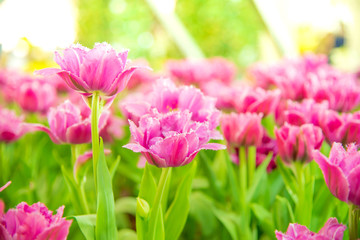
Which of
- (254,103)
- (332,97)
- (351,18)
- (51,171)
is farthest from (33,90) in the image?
(351,18)

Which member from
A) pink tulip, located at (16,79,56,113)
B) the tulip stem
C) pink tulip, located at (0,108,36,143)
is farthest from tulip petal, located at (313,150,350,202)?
pink tulip, located at (16,79,56,113)

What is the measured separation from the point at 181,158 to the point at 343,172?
14cm

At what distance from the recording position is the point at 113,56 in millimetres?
371

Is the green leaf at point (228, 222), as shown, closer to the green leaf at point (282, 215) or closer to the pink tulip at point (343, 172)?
the green leaf at point (282, 215)

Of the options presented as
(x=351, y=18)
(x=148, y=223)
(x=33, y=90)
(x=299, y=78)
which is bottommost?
(x=148, y=223)

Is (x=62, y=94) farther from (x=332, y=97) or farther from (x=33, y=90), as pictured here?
(x=332, y=97)

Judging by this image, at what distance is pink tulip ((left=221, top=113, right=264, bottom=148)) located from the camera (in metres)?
0.55

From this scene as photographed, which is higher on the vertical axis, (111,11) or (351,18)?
(111,11)

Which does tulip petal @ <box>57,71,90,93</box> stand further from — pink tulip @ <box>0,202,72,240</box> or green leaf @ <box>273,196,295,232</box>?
green leaf @ <box>273,196,295,232</box>

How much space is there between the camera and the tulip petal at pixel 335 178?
1.15 ft

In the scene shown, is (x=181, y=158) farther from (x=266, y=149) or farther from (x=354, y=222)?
(x=266, y=149)

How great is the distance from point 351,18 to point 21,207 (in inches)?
95.6

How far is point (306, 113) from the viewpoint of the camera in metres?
0.56

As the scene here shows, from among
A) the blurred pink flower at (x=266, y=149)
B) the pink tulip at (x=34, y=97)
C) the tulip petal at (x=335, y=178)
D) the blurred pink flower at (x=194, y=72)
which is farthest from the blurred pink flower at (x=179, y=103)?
the blurred pink flower at (x=194, y=72)
